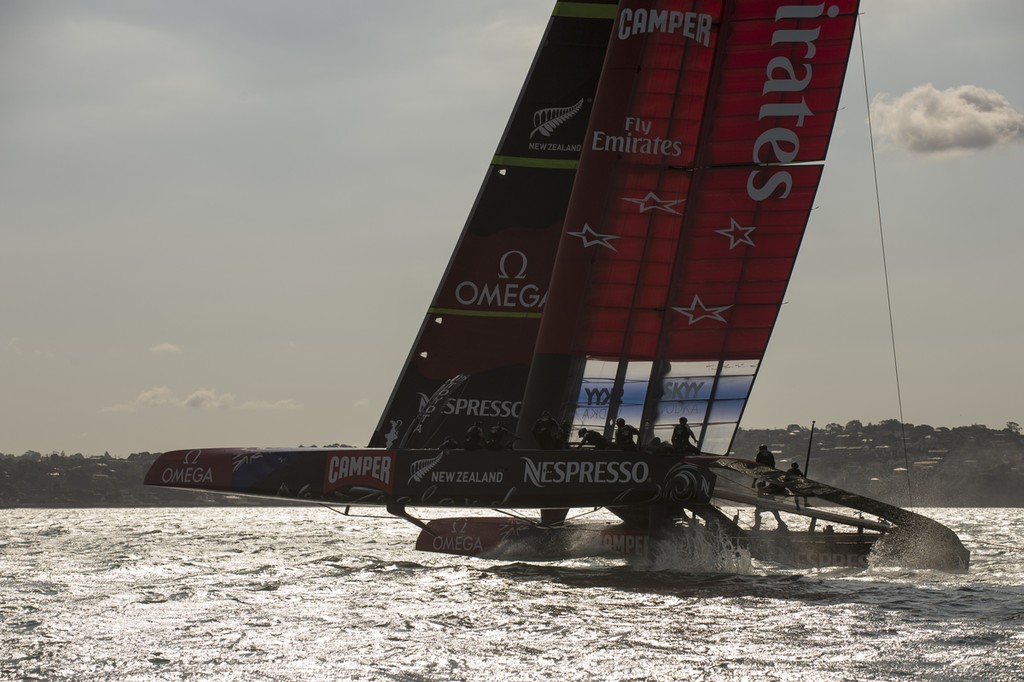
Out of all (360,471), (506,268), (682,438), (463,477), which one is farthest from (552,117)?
(360,471)

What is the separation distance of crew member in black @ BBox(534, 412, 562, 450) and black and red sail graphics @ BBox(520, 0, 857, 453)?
0.79 meters

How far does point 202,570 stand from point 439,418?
12.9ft

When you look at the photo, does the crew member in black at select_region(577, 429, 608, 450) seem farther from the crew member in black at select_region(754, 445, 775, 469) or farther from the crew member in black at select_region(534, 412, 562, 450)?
the crew member in black at select_region(754, 445, 775, 469)

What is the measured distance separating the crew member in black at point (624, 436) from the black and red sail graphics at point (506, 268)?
3183 mm

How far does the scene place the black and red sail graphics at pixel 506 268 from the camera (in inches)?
751

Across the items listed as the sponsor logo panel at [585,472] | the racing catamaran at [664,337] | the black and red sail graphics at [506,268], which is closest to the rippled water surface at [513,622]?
the racing catamaran at [664,337]

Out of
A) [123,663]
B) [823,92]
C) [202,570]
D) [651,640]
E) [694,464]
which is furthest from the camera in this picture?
[202,570]

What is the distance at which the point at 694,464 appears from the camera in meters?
15.4

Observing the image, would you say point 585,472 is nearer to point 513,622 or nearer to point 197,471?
point 513,622

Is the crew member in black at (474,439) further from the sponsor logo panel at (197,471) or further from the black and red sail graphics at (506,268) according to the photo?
the black and red sail graphics at (506,268)

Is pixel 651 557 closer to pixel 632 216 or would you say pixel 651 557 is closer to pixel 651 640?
pixel 632 216

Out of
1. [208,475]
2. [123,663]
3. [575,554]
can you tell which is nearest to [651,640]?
[123,663]

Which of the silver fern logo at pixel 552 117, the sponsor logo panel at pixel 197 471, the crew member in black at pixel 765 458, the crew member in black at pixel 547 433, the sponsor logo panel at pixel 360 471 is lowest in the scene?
the sponsor logo panel at pixel 197 471

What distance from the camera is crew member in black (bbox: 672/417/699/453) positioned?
1670 cm
